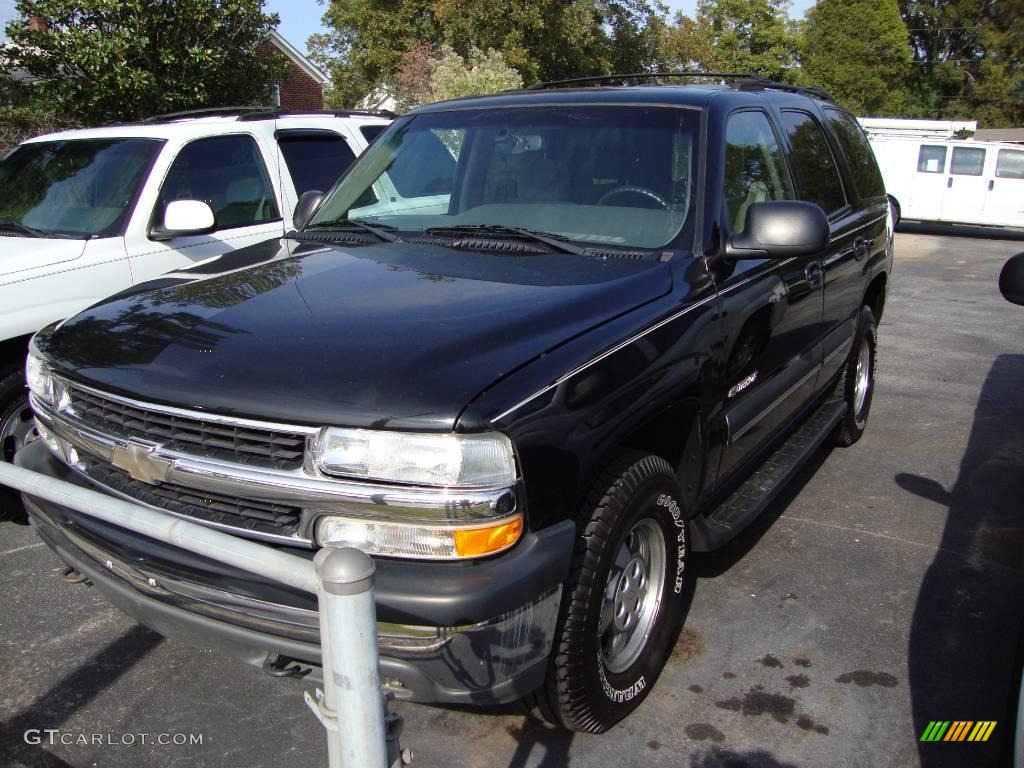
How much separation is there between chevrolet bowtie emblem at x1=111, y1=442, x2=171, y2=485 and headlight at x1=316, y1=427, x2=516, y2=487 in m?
0.54

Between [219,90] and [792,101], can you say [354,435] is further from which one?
[219,90]

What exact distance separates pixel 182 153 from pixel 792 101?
3.38 metres

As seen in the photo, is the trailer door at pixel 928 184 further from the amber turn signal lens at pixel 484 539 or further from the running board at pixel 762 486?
the amber turn signal lens at pixel 484 539

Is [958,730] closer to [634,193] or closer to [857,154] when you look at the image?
[634,193]

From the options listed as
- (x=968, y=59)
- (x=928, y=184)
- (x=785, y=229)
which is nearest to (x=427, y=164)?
(x=785, y=229)

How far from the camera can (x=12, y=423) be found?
444cm

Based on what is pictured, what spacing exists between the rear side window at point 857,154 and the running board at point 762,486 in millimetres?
1286

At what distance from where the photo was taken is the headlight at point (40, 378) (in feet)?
9.69

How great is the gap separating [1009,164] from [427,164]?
17.1m

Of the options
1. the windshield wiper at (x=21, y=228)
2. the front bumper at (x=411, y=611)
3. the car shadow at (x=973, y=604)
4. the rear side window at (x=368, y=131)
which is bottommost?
the car shadow at (x=973, y=604)

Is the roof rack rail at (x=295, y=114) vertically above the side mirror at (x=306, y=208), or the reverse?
the roof rack rail at (x=295, y=114)

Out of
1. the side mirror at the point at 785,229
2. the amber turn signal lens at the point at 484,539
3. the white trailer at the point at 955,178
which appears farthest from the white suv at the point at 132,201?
the white trailer at the point at 955,178

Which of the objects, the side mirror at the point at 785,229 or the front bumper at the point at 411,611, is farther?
the side mirror at the point at 785,229

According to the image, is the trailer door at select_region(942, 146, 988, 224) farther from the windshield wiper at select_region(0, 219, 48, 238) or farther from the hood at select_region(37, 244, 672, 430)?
the windshield wiper at select_region(0, 219, 48, 238)
